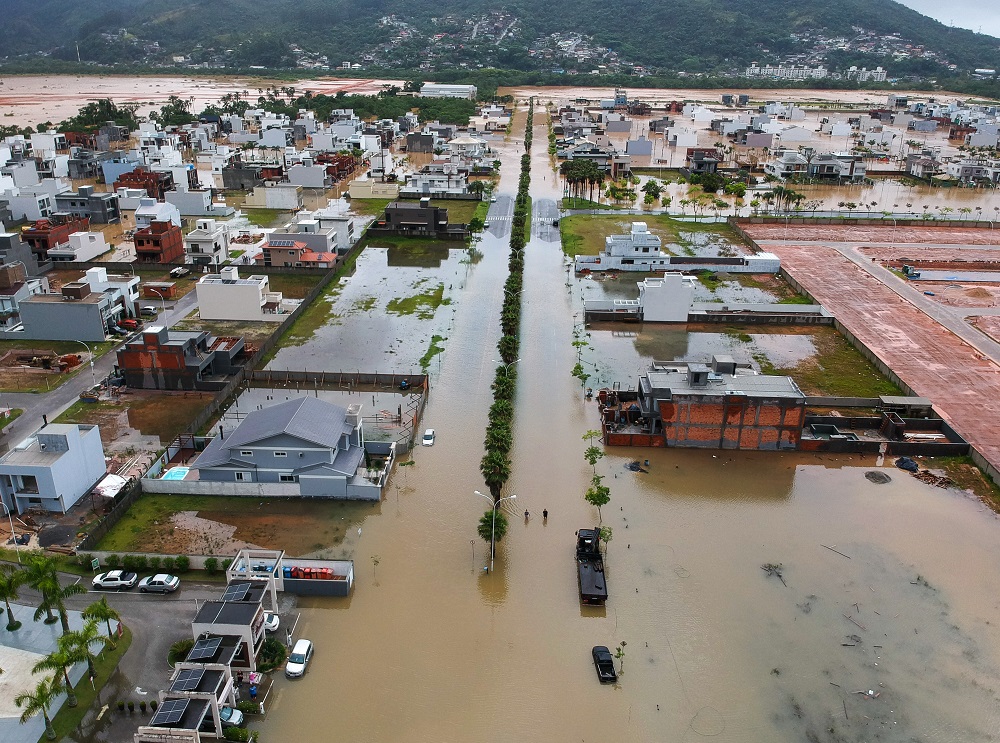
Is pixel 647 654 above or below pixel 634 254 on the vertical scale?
below

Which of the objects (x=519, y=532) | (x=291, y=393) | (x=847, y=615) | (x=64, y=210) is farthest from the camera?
(x=64, y=210)

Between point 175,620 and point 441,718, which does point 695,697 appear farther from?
point 175,620

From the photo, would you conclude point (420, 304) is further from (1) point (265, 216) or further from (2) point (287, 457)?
(1) point (265, 216)

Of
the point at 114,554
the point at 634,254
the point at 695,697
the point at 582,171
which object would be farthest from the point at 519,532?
the point at 582,171

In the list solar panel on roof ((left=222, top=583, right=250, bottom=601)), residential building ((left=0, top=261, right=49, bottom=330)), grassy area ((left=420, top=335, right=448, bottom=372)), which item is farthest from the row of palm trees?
residential building ((left=0, top=261, right=49, bottom=330))

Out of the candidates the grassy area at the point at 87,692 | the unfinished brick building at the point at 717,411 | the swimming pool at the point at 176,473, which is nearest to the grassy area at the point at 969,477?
the unfinished brick building at the point at 717,411

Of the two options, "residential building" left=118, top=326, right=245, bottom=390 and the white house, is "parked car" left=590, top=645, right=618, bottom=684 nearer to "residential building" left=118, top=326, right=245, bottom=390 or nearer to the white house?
"residential building" left=118, top=326, right=245, bottom=390
